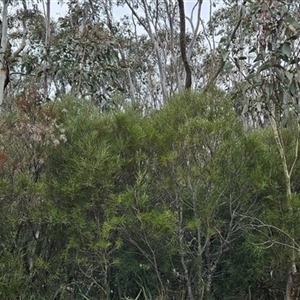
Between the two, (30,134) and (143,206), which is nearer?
(143,206)

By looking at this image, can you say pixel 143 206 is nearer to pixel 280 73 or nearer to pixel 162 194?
pixel 162 194

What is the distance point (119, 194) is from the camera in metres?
3.76

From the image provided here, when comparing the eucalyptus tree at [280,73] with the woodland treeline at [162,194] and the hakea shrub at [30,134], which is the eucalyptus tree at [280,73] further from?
the hakea shrub at [30,134]

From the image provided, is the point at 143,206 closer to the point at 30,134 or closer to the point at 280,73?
the point at 30,134

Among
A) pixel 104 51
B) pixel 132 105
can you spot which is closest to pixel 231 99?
pixel 132 105

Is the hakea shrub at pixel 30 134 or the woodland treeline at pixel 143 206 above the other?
the hakea shrub at pixel 30 134

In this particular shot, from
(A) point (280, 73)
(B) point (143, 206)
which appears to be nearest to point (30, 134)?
(B) point (143, 206)

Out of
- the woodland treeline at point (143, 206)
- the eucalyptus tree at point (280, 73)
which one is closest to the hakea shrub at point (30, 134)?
the woodland treeline at point (143, 206)

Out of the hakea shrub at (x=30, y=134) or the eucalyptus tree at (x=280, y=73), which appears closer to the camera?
the eucalyptus tree at (x=280, y=73)

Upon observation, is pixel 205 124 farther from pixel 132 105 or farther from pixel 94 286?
pixel 94 286

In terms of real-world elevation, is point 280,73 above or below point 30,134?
above

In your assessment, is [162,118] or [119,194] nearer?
[119,194]

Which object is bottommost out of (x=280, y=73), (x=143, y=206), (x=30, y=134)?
(x=143, y=206)

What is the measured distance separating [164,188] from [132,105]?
1.01 m
